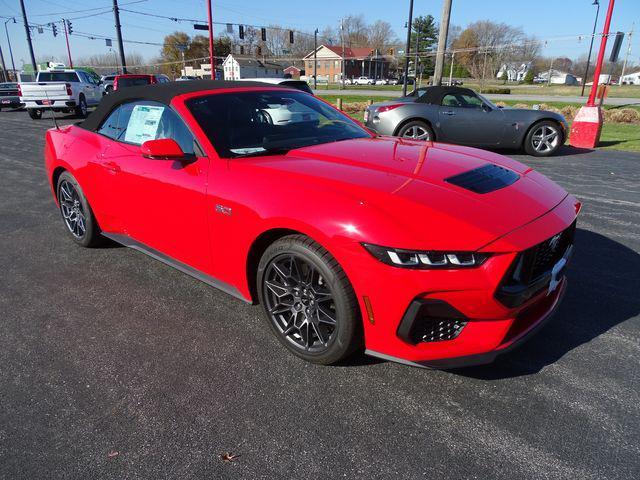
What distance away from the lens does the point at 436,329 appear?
2107mm

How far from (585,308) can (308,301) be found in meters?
2.02

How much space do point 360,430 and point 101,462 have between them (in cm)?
115

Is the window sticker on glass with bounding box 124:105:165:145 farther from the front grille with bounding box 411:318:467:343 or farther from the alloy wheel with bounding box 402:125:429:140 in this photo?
the alloy wheel with bounding box 402:125:429:140

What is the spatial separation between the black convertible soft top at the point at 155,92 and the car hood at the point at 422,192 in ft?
3.24

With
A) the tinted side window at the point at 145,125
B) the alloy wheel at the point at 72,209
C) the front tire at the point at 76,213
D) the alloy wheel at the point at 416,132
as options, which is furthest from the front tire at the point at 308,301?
the alloy wheel at the point at 416,132

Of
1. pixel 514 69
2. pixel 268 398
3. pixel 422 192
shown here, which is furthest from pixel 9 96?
pixel 514 69

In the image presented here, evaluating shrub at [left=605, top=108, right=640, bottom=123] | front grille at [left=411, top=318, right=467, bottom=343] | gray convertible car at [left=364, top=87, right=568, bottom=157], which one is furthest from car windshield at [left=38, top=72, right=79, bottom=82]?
shrub at [left=605, top=108, right=640, bottom=123]

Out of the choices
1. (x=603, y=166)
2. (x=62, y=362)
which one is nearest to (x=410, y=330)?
(x=62, y=362)

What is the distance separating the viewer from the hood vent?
239 centimetres

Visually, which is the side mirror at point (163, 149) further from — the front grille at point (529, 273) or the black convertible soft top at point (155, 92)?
the front grille at point (529, 273)

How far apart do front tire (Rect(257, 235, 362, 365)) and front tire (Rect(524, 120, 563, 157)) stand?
852 cm

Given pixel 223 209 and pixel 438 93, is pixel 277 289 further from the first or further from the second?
pixel 438 93

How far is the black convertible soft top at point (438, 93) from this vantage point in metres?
9.31

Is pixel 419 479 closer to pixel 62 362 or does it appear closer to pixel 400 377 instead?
pixel 400 377
